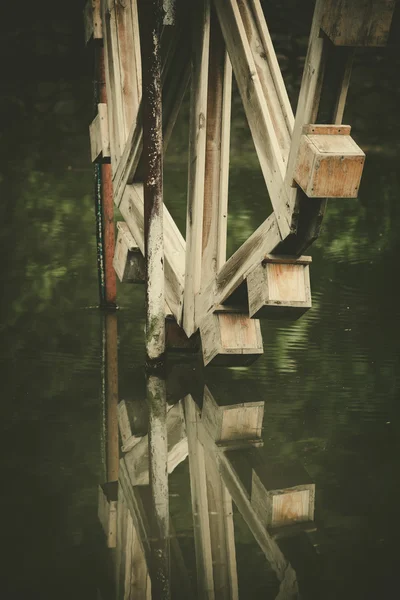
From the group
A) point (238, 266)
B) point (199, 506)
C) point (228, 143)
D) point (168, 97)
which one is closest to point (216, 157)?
point (228, 143)

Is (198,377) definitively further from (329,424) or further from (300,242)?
(300,242)

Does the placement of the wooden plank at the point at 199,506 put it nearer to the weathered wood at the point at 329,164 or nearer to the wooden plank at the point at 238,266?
the wooden plank at the point at 238,266

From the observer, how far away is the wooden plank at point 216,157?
4.72 meters

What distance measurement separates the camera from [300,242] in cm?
408

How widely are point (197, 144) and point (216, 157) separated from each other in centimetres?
12

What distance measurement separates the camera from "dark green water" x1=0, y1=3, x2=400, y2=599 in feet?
10.8

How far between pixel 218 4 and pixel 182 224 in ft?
13.8

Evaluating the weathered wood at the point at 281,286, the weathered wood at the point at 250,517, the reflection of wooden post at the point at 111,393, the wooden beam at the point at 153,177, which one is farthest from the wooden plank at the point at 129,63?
the weathered wood at the point at 250,517

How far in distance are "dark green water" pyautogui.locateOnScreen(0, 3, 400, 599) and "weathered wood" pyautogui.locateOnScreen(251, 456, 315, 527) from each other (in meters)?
0.07

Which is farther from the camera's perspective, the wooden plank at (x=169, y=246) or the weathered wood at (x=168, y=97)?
the wooden plank at (x=169, y=246)

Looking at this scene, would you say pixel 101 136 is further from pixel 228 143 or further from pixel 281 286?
pixel 281 286

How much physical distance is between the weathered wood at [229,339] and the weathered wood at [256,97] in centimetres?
87

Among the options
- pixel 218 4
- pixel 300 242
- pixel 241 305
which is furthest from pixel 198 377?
pixel 218 4

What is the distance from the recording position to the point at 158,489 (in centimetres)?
384
